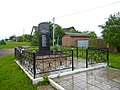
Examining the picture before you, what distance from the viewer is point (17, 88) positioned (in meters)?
4.84

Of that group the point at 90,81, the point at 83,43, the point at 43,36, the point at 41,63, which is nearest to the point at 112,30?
the point at 43,36

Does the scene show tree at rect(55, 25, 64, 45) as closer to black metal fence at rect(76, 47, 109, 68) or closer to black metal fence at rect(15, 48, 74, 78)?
black metal fence at rect(15, 48, 74, 78)

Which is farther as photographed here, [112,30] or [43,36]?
[112,30]

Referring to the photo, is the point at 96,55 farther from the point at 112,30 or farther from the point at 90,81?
the point at 112,30

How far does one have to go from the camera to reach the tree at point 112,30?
1482 cm

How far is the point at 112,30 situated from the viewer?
50.4 feet

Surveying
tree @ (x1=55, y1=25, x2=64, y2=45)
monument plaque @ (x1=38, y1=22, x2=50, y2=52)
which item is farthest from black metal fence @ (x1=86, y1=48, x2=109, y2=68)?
tree @ (x1=55, y1=25, x2=64, y2=45)

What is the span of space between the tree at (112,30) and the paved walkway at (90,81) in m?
9.44

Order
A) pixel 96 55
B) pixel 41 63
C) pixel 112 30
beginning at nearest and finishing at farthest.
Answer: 1. pixel 41 63
2. pixel 96 55
3. pixel 112 30

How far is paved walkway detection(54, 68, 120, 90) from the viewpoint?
15.1 ft

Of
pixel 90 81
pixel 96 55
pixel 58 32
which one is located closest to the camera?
pixel 90 81

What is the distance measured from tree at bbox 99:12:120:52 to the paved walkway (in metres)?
9.44

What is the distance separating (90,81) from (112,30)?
453 inches

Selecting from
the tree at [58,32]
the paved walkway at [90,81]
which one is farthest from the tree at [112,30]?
the tree at [58,32]
